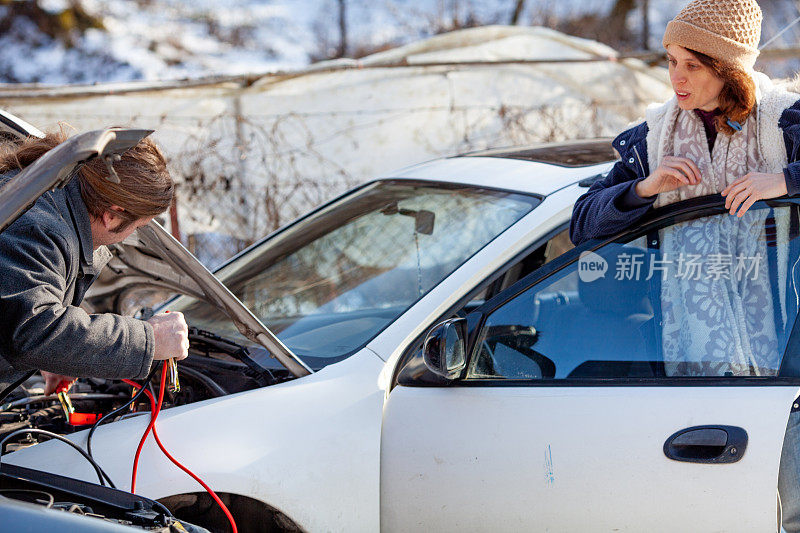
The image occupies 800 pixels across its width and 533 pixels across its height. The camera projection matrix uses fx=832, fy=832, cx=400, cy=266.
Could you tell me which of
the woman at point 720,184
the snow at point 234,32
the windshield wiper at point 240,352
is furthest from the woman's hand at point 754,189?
the snow at point 234,32

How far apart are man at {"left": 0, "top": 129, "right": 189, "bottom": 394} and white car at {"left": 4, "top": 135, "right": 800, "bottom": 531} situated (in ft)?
1.05

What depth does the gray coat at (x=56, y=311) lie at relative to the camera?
1.81 metres

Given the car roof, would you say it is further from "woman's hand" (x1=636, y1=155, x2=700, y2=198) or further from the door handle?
the door handle

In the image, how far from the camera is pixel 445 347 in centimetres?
227

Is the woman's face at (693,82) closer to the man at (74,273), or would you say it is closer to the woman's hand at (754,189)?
the woman's hand at (754,189)

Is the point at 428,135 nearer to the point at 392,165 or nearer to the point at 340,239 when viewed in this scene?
the point at 392,165

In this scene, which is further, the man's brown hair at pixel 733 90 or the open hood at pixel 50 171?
the man's brown hair at pixel 733 90

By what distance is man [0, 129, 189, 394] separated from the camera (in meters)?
1.82

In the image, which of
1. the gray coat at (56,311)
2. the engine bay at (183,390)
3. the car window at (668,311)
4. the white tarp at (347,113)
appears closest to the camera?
the gray coat at (56,311)

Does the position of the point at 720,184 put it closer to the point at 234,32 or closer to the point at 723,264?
the point at 723,264

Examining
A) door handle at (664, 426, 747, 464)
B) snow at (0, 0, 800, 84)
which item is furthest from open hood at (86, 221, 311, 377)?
snow at (0, 0, 800, 84)

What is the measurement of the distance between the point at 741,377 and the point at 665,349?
0.21 metres

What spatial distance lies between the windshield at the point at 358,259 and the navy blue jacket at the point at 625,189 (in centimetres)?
30

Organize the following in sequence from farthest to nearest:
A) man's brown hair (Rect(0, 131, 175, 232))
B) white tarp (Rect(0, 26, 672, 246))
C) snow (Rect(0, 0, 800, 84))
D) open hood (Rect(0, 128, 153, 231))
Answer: snow (Rect(0, 0, 800, 84)) → white tarp (Rect(0, 26, 672, 246)) → man's brown hair (Rect(0, 131, 175, 232)) → open hood (Rect(0, 128, 153, 231))
